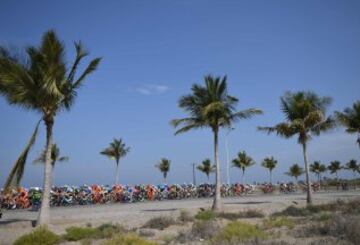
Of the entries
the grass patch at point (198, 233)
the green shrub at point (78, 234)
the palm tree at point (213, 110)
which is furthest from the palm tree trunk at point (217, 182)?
the green shrub at point (78, 234)

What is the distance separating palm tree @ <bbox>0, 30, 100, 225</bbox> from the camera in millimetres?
16844

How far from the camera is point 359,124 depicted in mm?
28922

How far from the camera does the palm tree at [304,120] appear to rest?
1037 inches

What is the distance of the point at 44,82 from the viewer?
685 inches

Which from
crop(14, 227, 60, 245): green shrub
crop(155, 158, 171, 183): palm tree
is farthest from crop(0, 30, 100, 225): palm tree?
crop(155, 158, 171, 183): palm tree

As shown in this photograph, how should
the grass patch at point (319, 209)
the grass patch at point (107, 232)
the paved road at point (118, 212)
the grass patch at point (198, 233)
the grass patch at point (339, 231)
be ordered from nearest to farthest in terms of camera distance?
the grass patch at point (339, 231), the grass patch at point (198, 233), the grass patch at point (107, 232), the paved road at point (118, 212), the grass patch at point (319, 209)

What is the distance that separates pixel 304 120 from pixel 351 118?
16.8 ft

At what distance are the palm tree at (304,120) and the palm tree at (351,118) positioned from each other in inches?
96.7

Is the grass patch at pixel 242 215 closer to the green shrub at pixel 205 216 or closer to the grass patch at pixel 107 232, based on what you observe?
the green shrub at pixel 205 216

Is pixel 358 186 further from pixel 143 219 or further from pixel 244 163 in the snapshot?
pixel 143 219

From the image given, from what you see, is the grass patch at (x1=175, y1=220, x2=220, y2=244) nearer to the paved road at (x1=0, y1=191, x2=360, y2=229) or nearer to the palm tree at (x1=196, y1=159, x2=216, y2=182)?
the paved road at (x1=0, y1=191, x2=360, y2=229)

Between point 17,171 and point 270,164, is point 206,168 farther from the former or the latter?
point 17,171

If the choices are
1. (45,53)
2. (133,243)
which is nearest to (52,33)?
(45,53)

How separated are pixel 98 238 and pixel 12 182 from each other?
492 cm
